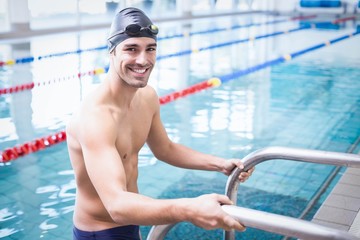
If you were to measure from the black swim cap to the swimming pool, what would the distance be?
181cm

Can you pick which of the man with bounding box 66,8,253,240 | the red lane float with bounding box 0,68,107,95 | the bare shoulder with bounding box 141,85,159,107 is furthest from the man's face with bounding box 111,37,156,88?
the red lane float with bounding box 0,68,107,95

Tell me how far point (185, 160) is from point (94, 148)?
2.03 feet

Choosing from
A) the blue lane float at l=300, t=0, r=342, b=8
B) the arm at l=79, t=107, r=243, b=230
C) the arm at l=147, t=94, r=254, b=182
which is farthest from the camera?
the blue lane float at l=300, t=0, r=342, b=8

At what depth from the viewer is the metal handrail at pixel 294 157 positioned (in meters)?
1.75

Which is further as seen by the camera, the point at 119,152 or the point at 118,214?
the point at 119,152

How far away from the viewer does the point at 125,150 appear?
1773 millimetres

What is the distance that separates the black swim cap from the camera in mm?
1591

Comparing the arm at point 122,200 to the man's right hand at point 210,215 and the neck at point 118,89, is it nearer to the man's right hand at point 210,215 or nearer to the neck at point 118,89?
the man's right hand at point 210,215

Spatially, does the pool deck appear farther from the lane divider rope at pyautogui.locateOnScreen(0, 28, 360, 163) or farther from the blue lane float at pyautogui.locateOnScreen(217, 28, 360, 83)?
the blue lane float at pyautogui.locateOnScreen(217, 28, 360, 83)

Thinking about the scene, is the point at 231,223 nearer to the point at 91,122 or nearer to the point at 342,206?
the point at 91,122

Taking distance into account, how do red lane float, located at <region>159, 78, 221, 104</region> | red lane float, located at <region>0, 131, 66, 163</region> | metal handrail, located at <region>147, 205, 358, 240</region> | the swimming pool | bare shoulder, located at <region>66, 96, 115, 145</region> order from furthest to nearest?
red lane float, located at <region>159, 78, 221, 104</region>
red lane float, located at <region>0, 131, 66, 163</region>
the swimming pool
bare shoulder, located at <region>66, 96, 115, 145</region>
metal handrail, located at <region>147, 205, 358, 240</region>

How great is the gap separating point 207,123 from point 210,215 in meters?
4.50

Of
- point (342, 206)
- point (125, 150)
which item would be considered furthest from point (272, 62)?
point (125, 150)

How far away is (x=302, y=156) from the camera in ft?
5.87
